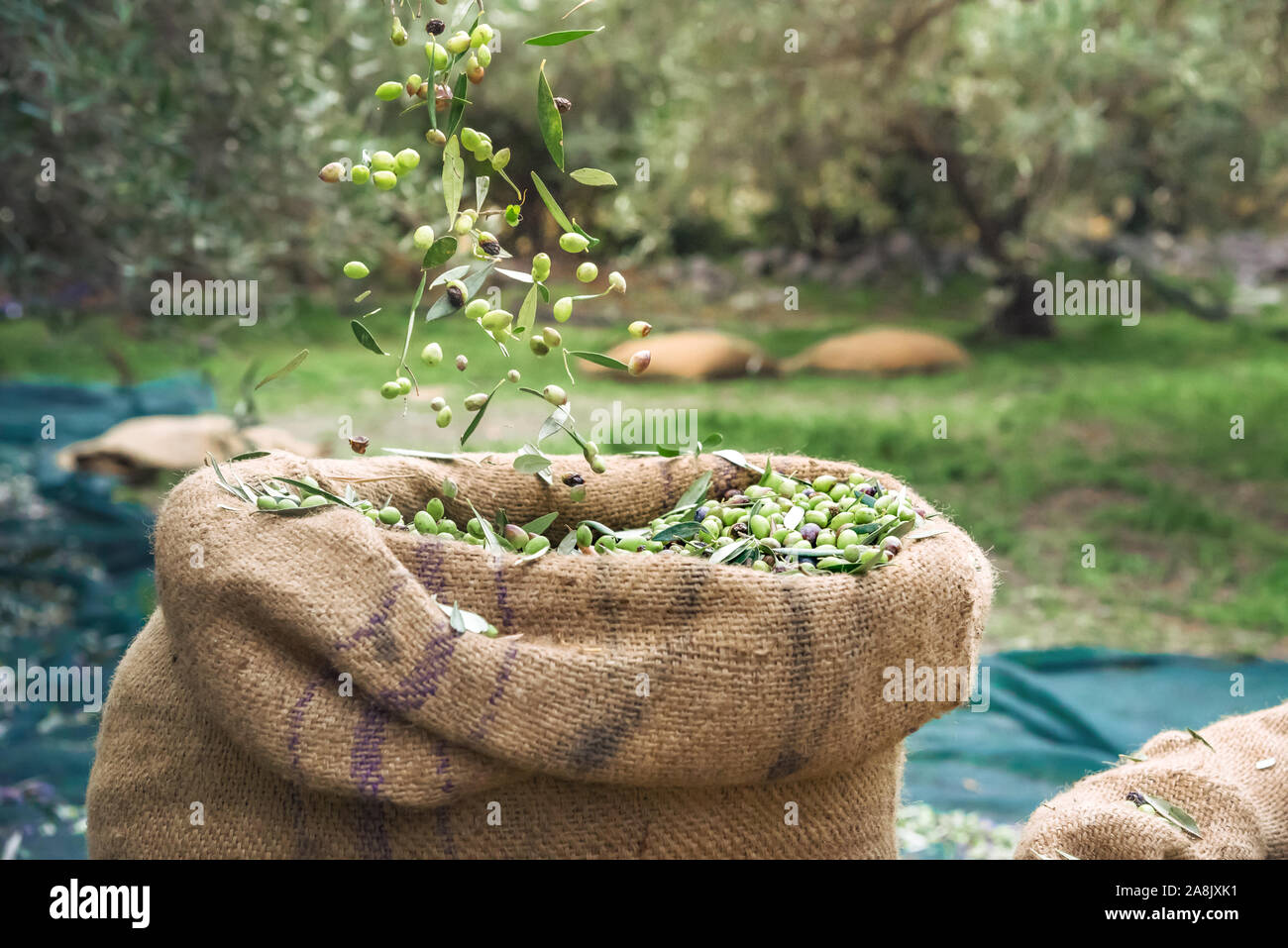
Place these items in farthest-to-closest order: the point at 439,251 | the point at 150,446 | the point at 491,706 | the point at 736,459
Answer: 1. the point at 150,446
2. the point at 736,459
3. the point at 439,251
4. the point at 491,706

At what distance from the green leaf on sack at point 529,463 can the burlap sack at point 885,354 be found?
4470mm

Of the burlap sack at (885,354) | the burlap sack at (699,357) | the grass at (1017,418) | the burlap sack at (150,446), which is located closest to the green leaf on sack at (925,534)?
the grass at (1017,418)

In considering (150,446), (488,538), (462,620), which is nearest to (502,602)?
(462,620)

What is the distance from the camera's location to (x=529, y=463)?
1557mm

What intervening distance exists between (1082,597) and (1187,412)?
1633mm

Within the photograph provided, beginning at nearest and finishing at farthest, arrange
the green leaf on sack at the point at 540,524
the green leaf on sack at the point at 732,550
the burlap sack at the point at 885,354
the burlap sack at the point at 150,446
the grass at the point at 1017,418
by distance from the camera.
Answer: the green leaf on sack at the point at 732,550
the green leaf on sack at the point at 540,524
the grass at the point at 1017,418
the burlap sack at the point at 150,446
the burlap sack at the point at 885,354

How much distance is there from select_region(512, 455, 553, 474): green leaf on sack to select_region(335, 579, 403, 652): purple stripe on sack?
38 centimetres

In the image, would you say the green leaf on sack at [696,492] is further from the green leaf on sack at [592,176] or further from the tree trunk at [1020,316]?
the tree trunk at [1020,316]

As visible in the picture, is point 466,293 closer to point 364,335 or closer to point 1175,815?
point 364,335

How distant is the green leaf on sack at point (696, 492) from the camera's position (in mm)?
1626

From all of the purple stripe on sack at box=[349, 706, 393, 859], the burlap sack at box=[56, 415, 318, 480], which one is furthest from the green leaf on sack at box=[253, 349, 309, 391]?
the burlap sack at box=[56, 415, 318, 480]

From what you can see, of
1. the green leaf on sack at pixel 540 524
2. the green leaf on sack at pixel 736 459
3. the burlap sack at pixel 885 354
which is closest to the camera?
the green leaf on sack at pixel 540 524

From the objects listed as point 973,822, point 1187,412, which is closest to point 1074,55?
point 1187,412

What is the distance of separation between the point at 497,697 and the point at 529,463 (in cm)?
44
